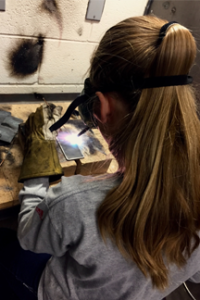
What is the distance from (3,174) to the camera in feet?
2.82

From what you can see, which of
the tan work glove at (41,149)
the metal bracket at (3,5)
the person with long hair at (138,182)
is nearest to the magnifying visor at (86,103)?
the person with long hair at (138,182)

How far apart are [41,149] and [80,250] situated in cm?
49

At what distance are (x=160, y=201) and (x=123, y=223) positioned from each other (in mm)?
101

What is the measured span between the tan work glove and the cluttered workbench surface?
47 millimetres

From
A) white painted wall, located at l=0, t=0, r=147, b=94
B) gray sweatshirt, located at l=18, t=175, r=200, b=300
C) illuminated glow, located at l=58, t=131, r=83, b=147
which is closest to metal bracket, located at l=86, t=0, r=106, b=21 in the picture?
white painted wall, located at l=0, t=0, r=147, b=94

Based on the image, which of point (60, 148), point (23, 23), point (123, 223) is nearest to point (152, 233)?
point (123, 223)

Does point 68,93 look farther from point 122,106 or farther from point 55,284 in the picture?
point 55,284

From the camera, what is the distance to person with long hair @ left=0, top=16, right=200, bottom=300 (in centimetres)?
50

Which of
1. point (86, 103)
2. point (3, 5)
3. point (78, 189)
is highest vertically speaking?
point (3, 5)

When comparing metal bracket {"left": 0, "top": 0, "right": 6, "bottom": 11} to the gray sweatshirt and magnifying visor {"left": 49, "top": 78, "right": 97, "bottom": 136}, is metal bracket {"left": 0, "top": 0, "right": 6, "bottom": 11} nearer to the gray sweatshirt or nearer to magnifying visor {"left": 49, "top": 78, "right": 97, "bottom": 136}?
magnifying visor {"left": 49, "top": 78, "right": 97, "bottom": 136}

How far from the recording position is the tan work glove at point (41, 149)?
0.84m

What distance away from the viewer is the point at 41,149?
0.92 metres

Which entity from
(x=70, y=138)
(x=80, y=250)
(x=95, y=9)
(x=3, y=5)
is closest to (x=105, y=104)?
(x=80, y=250)

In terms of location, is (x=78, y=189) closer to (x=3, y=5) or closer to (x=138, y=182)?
(x=138, y=182)
